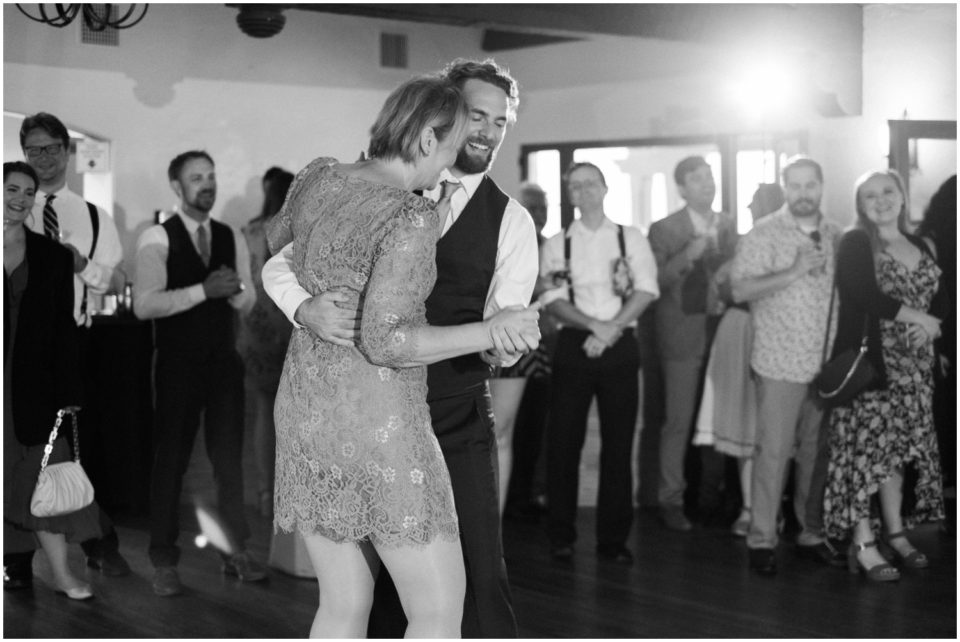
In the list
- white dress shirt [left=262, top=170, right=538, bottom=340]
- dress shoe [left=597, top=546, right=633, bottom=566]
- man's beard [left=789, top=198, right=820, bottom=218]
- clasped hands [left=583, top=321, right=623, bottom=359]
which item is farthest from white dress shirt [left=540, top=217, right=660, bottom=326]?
white dress shirt [left=262, top=170, right=538, bottom=340]

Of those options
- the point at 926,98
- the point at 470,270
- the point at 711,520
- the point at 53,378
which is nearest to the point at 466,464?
the point at 470,270

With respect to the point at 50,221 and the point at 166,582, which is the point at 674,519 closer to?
the point at 166,582

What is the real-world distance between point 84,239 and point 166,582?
125 centimetres

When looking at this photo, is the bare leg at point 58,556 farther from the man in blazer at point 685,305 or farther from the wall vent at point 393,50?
the wall vent at point 393,50

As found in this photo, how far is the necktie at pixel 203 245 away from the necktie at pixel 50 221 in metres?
0.49

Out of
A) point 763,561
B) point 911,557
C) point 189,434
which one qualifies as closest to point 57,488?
point 189,434

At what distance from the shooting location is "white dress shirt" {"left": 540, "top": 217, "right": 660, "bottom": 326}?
16.7 feet

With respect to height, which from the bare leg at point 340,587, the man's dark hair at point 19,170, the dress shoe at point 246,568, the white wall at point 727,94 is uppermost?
the white wall at point 727,94

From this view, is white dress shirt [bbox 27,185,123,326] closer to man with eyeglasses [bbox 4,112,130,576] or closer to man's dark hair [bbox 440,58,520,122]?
man with eyeglasses [bbox 4,112,130,576]

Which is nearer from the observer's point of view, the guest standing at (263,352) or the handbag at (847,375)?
the handbag at (847,375)

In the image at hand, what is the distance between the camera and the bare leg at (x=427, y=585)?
2279mm

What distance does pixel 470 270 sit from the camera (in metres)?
2.72

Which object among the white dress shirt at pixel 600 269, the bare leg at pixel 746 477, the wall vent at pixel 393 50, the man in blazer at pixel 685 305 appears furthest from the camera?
the wall vent at pixel 393 50

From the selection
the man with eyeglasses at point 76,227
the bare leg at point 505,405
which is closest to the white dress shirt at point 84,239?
the man with eyeglasses at point 76,227
